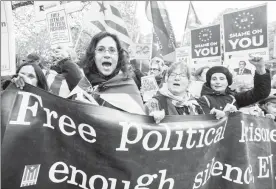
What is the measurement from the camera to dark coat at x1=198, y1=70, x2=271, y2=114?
140 inches

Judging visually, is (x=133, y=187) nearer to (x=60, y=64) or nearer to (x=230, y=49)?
(x=60, y=64)

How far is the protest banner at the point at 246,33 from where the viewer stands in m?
5.00

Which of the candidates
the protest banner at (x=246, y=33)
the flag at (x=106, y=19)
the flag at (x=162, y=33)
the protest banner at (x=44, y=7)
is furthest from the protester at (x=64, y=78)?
the flag at (x=162, y=33)

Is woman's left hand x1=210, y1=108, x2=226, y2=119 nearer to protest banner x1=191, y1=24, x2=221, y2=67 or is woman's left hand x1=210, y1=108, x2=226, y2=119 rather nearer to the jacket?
the jacket

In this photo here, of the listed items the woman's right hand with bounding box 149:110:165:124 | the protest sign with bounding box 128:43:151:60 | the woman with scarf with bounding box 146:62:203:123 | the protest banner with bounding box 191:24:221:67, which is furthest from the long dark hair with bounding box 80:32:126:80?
the protest sign with bounding box 128:43:151:60

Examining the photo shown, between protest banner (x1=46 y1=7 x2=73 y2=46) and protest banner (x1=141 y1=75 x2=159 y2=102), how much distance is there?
1395 mm

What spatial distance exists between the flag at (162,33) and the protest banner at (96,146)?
3.96 m

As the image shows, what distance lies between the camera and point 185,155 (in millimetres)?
2693

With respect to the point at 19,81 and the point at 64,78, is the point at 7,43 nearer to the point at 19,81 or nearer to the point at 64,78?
the point at 19,81

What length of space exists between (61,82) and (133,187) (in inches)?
77.8

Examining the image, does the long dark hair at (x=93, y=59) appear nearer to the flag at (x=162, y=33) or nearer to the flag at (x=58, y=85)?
the flag at (x=58, y=85)

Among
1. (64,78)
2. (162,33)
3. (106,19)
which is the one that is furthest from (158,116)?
(162,33)

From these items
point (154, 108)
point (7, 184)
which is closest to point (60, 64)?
point (154, 108)

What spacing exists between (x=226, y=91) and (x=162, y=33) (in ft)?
11.0
